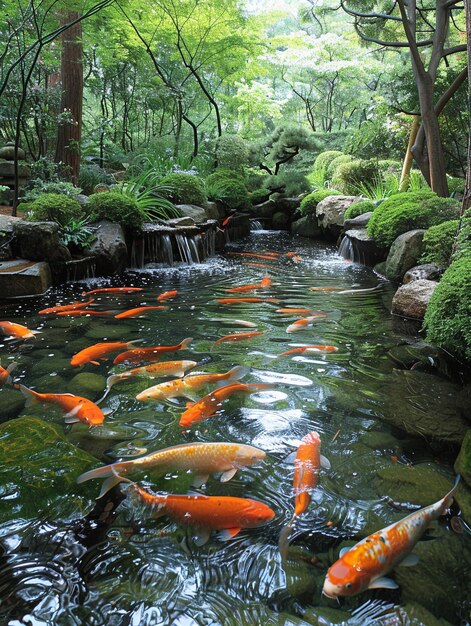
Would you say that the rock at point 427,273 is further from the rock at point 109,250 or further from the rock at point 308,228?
the rock at point 308,228

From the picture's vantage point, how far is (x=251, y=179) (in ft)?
56.5

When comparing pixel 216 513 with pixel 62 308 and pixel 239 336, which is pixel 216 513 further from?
pixel 62 308

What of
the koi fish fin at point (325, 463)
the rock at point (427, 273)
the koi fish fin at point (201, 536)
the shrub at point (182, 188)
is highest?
the shrub at point (182, 188)

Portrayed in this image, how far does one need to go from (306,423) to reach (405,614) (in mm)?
1508

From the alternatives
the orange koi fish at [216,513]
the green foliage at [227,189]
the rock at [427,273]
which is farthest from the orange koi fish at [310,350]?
the green foliage at [227,189]

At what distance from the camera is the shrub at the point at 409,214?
812cm

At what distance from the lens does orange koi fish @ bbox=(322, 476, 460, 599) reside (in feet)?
5.42

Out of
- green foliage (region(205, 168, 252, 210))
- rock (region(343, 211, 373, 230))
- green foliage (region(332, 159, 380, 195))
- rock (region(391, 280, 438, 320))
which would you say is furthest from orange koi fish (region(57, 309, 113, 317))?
green foliage (region(332, 159, 380, 195))

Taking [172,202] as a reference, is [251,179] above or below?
above

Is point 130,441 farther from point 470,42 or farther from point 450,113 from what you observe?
point 450,113

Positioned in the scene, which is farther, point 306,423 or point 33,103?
point 33,103

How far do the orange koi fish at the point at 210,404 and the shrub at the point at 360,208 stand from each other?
9732 millimetres

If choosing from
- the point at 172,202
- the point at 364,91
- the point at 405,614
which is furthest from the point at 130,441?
the point at 364,91

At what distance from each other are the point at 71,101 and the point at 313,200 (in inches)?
327
